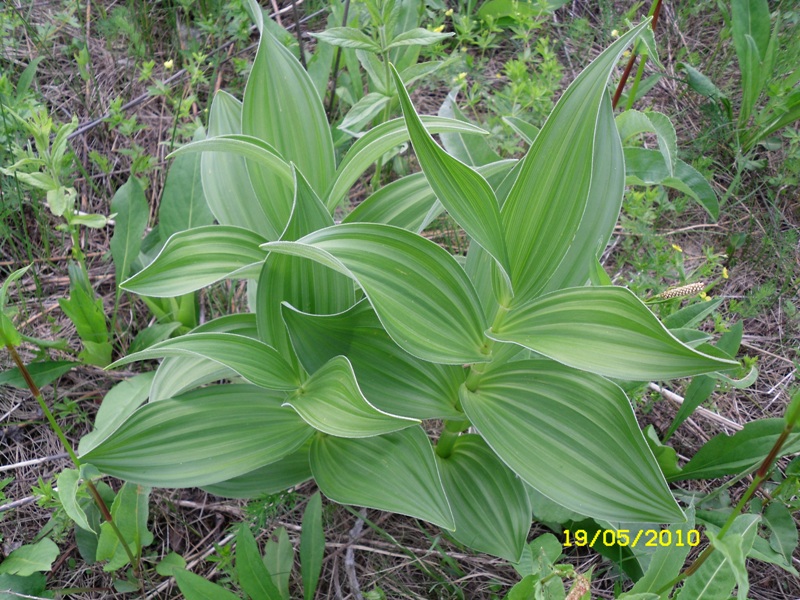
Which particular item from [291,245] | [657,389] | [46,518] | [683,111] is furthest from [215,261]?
[683,111]

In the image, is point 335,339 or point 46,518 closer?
point 335,339

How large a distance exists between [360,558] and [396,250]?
91 cm

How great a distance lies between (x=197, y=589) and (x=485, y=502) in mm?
646

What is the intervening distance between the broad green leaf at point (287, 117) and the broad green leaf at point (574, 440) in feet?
2.31

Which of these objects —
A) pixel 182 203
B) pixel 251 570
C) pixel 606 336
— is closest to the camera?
pixel 606 336

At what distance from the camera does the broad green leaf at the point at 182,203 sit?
1.94m

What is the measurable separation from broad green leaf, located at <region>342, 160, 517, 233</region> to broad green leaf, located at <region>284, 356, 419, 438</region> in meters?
0.45

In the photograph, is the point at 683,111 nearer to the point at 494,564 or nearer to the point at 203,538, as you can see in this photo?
the point at 494,564

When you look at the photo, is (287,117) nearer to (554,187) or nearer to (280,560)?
(554,187)

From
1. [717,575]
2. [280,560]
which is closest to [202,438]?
[280,560]

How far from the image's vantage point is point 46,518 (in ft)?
5.59

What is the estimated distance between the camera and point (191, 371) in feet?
4.88

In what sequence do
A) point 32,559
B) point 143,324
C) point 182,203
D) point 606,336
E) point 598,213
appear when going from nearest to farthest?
point 606,336 < point 598,213 < point 32,559 < point 182,203 < point 143,324

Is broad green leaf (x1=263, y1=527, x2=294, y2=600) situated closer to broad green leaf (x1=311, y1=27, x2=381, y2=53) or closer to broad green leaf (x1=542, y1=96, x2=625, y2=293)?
broad green leaf (x1=542, y1=96, x2=625, y2=293)
